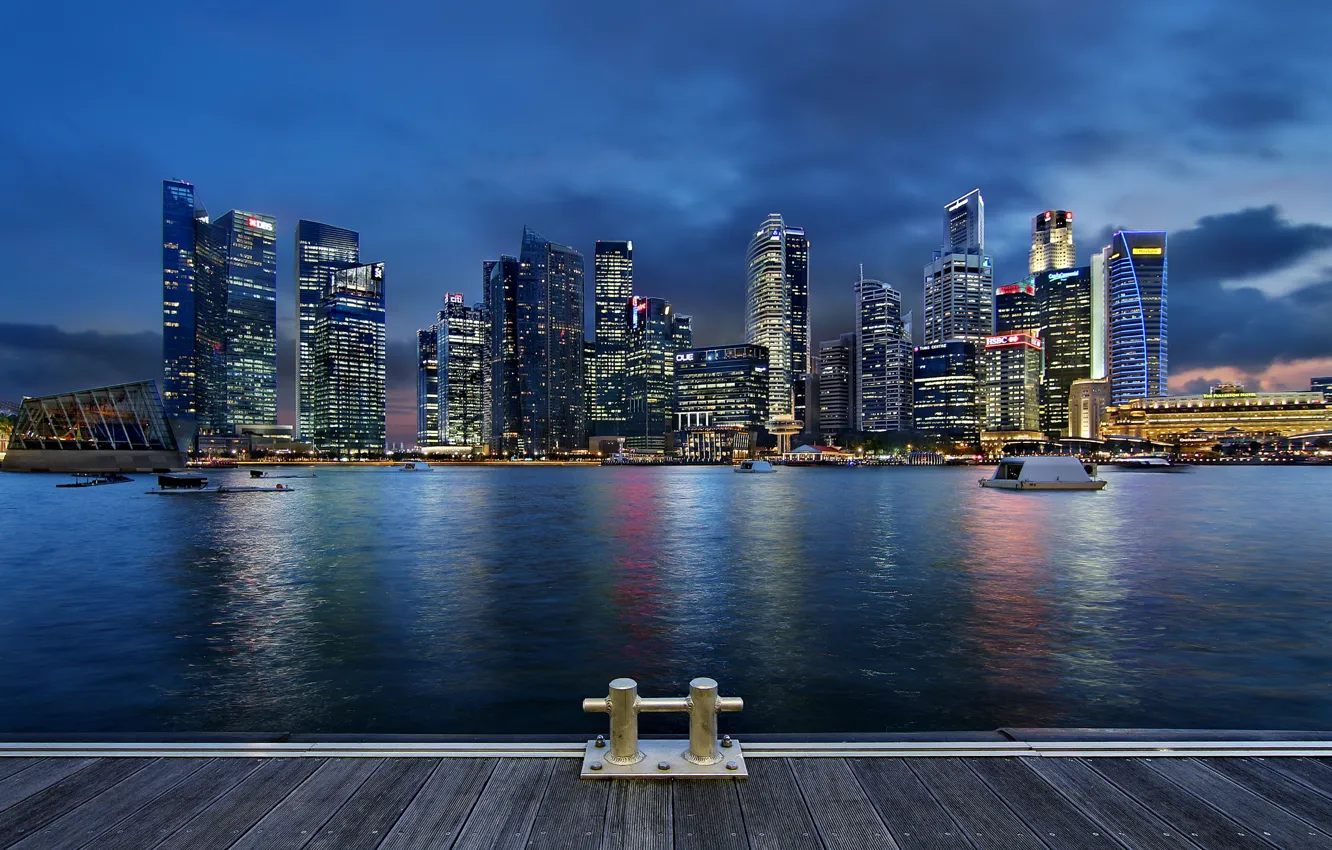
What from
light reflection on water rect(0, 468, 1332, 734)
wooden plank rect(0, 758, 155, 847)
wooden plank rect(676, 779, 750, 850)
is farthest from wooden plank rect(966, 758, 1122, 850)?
wooden plank rect(0, 758, 155, 847)

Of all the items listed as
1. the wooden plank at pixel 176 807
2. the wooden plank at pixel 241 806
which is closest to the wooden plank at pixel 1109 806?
the wooden plank at pixel 241 806

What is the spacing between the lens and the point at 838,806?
5.55 metres

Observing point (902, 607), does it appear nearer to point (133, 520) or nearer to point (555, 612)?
point (555, 612)

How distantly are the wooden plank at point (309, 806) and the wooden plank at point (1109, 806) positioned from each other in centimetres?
647

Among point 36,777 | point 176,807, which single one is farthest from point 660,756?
point 36,777

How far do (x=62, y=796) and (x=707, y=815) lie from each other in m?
5.75

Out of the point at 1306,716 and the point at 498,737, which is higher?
the point at 498,737

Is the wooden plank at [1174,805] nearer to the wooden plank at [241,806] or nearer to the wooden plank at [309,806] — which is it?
the wooden plank at [309,806]

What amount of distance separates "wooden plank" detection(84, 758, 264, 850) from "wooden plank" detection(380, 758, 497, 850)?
6.06 feet

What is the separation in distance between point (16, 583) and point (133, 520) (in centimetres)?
3085

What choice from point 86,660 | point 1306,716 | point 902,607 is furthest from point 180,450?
point 1306,716

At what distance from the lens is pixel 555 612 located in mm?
22812

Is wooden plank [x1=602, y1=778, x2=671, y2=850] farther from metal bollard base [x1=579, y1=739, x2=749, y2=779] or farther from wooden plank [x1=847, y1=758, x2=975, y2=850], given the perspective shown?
wooden plank [x1=847, y1=758, x2=975, y2=850]

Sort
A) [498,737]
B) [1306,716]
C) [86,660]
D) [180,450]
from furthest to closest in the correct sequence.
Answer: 1. [180,450]
2. [86,660]
3. [1306,716]
4. [498,737]
